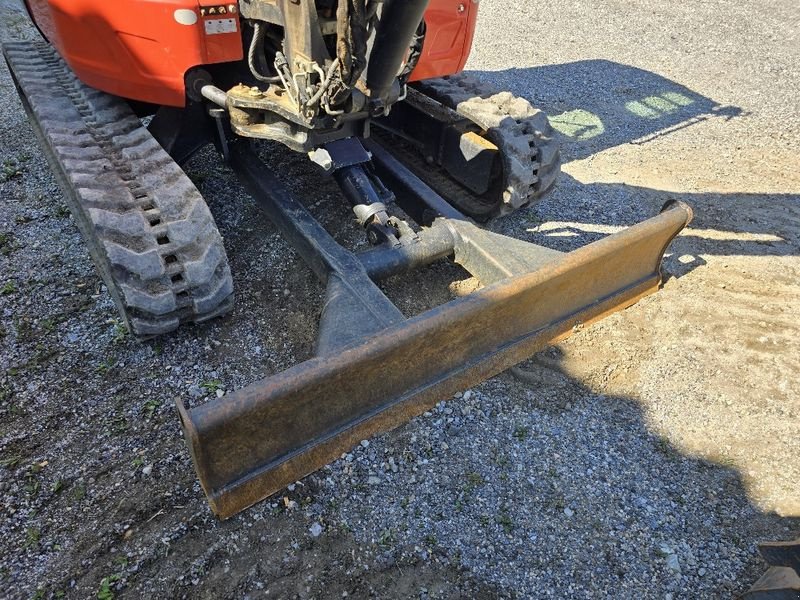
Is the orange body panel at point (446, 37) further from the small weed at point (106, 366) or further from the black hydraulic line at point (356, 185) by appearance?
the small weed at point (106, 366)

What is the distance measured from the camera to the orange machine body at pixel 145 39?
2951 mm

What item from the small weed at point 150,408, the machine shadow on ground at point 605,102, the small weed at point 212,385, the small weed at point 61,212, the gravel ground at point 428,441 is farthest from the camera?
the machine shadow on ground at point 605,102

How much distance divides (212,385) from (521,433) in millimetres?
1509

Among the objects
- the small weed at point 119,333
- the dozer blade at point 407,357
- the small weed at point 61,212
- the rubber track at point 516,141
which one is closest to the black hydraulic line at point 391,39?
the dozer blade at point 407,357

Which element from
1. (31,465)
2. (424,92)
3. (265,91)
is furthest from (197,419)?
(424,92)

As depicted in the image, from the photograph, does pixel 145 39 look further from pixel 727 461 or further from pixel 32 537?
pixel 727 461

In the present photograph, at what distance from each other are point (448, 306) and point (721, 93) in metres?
6.46

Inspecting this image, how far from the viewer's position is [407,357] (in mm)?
2465

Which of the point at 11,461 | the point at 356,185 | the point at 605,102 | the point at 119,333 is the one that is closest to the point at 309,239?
the point at 356,185

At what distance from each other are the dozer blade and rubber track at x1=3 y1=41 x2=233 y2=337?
59cm

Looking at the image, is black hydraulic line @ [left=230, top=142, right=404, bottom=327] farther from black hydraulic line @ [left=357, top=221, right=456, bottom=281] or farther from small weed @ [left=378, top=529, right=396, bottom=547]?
small weed @ [left=378, top=529, right=396, bottom=547]

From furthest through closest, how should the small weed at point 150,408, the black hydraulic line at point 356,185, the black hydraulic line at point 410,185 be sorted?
the black hydraulic line at point 410,185, the black hydraulic line at point 356,185, the small weed at point 150,408

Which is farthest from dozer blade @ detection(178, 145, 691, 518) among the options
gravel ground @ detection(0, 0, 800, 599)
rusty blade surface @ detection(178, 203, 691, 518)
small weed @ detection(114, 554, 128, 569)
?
small weed @ detection(114, 554, 128, 569)

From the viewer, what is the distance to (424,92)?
441cm
